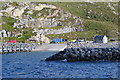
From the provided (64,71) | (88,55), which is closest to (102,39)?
(88,55)

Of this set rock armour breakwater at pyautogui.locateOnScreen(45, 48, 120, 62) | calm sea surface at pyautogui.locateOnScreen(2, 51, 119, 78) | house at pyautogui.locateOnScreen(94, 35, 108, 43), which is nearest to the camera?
calm sea surface at pyautogui.locateOnScreen(2, 51, 119, 78)

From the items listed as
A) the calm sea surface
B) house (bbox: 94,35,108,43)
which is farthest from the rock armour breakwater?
house (bbox: 94,35,108,43)

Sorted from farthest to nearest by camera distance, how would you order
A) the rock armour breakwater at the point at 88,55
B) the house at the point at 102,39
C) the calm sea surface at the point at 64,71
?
the house at the point at 102,39 → the rock armour breakwater at the point at 88,55 → the calm sea surface at the point at 64,71

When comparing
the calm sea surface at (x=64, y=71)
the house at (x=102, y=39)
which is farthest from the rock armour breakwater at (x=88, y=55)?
the house at (x=102, y=39)

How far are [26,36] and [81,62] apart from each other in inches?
5395

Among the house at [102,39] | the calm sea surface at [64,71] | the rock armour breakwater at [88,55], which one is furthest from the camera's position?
the house at [102,39]

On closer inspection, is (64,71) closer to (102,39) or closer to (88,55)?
(88,55)

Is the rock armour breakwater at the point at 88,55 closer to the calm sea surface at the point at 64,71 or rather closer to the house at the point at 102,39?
the calm sea surface at the point at 64,71

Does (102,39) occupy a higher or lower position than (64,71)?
lower

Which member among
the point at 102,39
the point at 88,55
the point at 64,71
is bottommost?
the point at 102,39

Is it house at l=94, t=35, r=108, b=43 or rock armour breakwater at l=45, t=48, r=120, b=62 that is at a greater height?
rock armour breakwater at l=45, t=48, r=120, b=62

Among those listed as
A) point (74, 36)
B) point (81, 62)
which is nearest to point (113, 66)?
point (81, 62)

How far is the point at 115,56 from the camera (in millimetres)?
47094

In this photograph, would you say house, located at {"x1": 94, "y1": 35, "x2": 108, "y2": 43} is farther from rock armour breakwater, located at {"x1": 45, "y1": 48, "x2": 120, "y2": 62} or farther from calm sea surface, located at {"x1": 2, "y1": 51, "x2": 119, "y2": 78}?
calm sea surface, located at {"x1": 2, "y1": 51, "x2": 119, "y2": 78}
